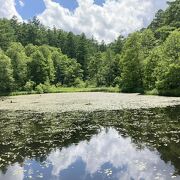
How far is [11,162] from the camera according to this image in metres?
23.4

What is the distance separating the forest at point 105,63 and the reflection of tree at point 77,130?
33.1 metres

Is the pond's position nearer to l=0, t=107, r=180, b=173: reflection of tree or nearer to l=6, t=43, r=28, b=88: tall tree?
l=0, t=107, r=180, b=173: reflection of tree

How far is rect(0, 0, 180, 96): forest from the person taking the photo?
268ft

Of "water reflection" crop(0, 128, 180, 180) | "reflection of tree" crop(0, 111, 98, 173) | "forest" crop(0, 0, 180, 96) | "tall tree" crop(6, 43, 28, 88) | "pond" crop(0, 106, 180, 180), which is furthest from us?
"tall tree" crop(6, 43, 28, 88)

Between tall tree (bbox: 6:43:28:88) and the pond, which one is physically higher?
tall tree (bbox: 6:43:28:88)

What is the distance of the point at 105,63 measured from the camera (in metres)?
139

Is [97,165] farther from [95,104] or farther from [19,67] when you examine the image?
[19,67]

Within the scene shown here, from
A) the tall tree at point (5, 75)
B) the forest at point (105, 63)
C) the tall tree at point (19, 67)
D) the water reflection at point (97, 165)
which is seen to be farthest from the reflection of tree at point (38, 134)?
the tall tree at point (19, 67)

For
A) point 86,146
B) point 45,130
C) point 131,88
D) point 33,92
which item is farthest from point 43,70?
point 86,146

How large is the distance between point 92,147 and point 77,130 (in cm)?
764

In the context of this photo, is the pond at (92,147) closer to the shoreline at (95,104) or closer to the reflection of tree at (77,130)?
the reflection of tree at (77,130)

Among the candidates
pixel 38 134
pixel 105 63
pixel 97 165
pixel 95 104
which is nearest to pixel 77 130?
pixel 38 134

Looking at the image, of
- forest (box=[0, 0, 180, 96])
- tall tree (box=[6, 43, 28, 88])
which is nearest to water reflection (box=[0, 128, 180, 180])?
forest (box=[0, 0, 180, 96])

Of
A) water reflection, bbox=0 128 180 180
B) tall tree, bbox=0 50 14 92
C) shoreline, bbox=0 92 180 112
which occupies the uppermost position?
tall tree, bbox=0 50 14 92
